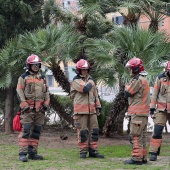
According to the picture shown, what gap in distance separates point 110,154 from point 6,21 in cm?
482

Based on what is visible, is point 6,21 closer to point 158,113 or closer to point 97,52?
point 97,52

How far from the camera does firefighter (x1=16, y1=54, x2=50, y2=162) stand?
841cm

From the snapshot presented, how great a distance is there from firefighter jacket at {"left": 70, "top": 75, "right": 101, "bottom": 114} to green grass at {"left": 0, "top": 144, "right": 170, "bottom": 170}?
0.91m

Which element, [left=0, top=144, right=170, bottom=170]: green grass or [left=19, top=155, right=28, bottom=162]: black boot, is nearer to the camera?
[left=0, top=144, right=170, bottom=170]: green grass

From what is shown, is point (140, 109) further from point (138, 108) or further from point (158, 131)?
point (158, 131)

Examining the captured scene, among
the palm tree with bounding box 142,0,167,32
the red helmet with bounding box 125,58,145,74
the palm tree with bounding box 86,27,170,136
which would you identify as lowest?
the red helmet with bounding box 125,58,145,74

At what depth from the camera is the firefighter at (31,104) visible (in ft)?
27.6

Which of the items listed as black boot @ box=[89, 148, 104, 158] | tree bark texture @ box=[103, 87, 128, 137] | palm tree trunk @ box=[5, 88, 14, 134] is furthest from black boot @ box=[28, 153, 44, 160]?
palm tree trunk @ box=[5, 88, 14, 134]

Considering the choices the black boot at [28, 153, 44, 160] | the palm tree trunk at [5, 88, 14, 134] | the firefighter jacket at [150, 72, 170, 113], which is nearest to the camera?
the firefighter jacket at [150, 72, 170, 113]

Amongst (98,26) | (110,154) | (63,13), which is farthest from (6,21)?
(110,154)

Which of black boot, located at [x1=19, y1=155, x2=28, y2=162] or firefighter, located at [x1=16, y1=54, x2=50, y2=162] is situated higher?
A: firefighter, located at [x1=16, y1=54, x2=50, y2=162]

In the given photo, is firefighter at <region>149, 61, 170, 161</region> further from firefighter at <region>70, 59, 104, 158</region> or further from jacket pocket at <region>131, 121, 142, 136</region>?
firefighter at <region>70, 59, 104, 158</region>

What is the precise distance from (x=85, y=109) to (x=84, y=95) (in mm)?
260

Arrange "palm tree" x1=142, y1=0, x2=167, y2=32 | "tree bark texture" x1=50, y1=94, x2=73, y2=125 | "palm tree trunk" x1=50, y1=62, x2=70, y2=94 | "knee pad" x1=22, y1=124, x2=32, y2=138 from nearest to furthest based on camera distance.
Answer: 1. "knee pad" x1=22, y1=124, x2=32, y2=138
2. "palm tree" x1=142, y1=0, x2=167, y2=32
3. "palm tree trunk" x1=50, y1=62, x2=70, y2=94
4. "tree bark texture" x1=50, y1=94, x2=73, y2=125
